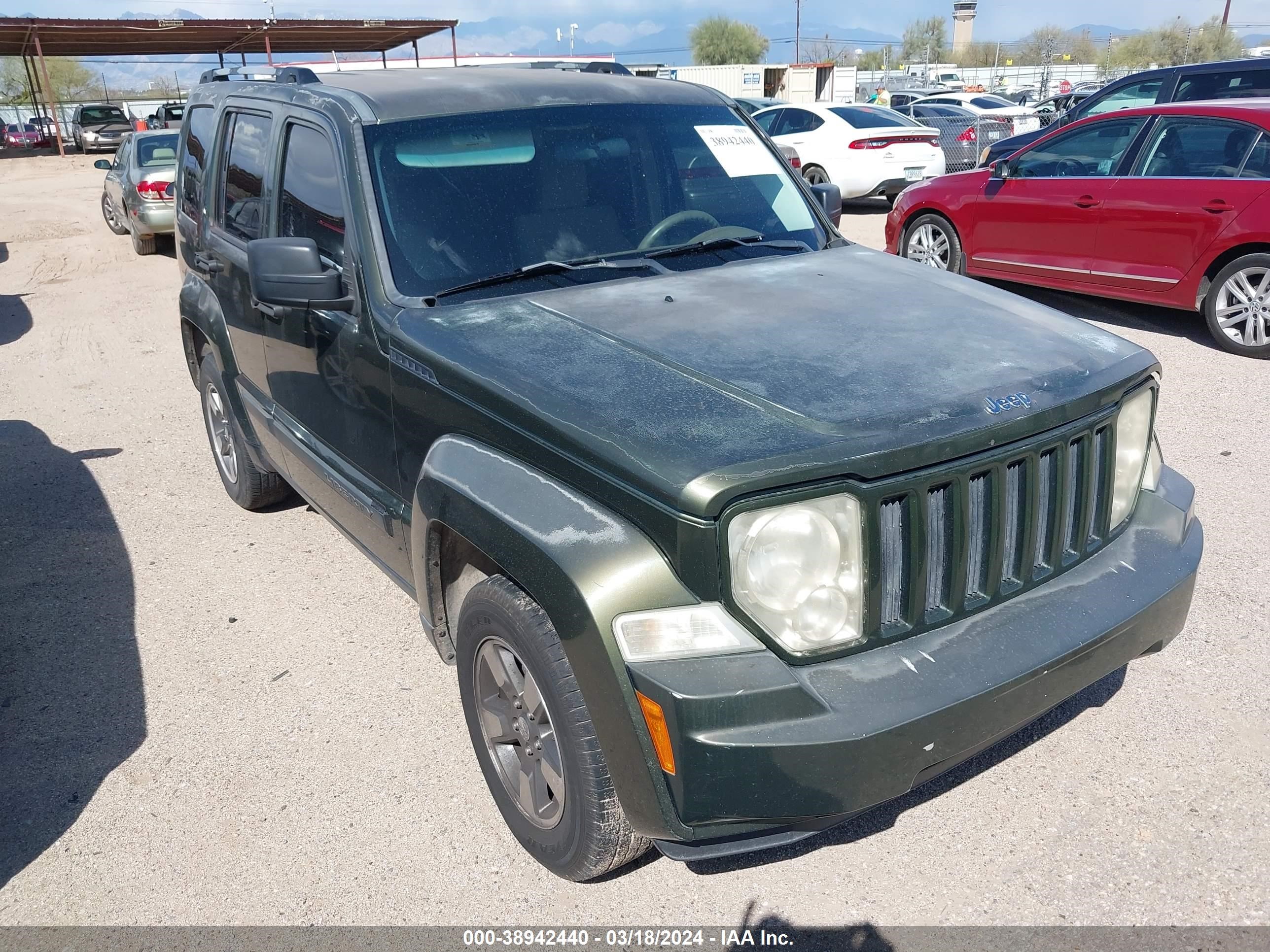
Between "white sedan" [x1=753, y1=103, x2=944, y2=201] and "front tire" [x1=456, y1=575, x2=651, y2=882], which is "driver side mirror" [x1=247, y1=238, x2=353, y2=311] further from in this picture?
"white sedan" [x1=753, y1=103, x2=944, y2=201]

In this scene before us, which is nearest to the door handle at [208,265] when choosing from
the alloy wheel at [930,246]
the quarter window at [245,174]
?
the quarter window at [245,174]

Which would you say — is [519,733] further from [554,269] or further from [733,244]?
[733,244]

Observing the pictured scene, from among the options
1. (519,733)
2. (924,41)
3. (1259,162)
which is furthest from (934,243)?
(924,41)

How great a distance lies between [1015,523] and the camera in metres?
2.48

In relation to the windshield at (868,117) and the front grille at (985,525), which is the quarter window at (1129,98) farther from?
the front grille at (985,525)

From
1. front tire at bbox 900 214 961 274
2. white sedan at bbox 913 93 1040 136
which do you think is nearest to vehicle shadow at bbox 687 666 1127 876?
front tire at bbox 900 214 961 274

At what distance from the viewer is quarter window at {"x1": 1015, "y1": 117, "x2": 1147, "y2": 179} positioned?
7.91 metres

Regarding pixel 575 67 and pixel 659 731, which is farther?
pixel 575 67

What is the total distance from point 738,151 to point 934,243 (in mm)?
5989

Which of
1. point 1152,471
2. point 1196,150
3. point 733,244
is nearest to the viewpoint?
point 1152,471

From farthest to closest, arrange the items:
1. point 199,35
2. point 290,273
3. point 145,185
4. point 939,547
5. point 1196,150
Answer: point 199,35
point 145,185
point 1196,150
point 290,273
point 939,547

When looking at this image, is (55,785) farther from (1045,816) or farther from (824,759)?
(1045,816)

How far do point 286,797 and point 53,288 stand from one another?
1120cm

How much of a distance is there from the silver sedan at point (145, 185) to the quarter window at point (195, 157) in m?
8.03
